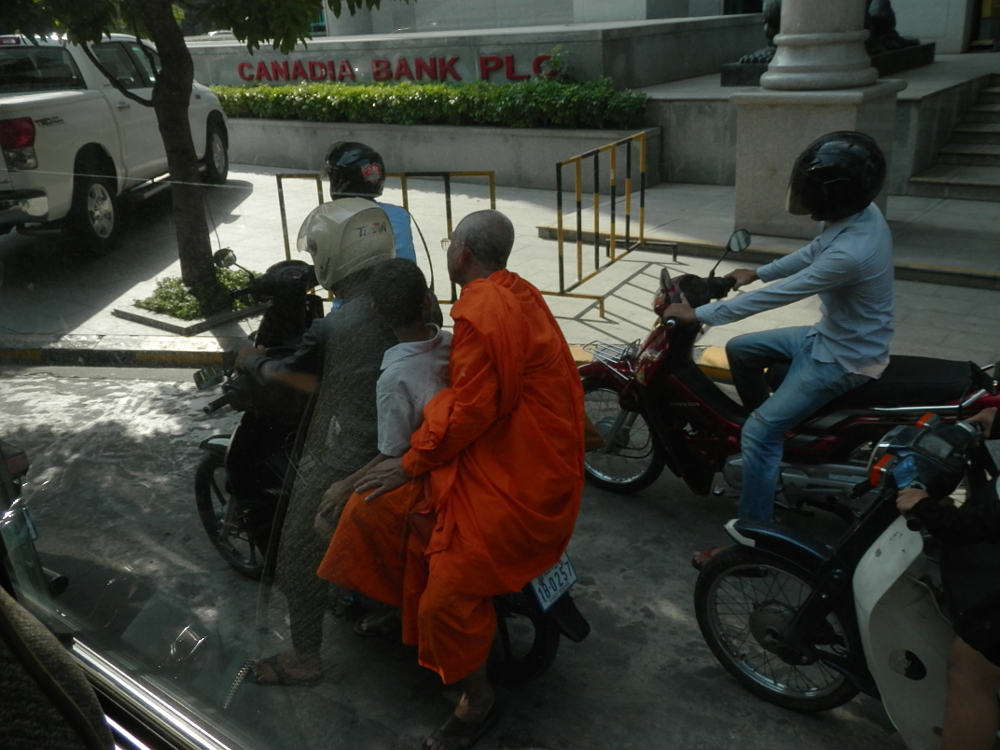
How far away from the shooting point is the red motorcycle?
385 cm

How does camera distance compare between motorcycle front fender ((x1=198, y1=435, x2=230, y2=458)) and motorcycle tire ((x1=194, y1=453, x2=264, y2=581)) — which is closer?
motorcycle tire ((x1=194, y1=453, x2=264, y2=581))

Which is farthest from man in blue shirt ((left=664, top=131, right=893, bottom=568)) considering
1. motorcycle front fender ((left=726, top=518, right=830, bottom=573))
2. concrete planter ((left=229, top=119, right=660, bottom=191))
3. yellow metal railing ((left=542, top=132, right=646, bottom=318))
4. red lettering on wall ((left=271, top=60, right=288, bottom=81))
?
red lettering on wall ((left=271, top=60, right=288, bottom=81))

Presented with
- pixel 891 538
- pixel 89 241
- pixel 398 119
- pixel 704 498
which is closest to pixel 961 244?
pixel 704 498

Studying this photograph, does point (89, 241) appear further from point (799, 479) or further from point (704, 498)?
point (704, 498)

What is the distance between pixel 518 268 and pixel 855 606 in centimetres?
583

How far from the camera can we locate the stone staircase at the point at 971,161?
389 inches

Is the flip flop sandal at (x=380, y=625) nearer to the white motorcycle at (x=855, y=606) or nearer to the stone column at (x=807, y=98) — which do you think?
the white motorcycle at (x=855, y=606)

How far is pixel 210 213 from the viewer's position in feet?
6.38

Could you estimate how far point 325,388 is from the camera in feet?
5.64

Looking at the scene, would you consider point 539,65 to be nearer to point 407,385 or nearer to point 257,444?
point 407,385

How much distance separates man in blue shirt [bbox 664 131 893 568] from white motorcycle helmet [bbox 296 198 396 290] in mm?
2338

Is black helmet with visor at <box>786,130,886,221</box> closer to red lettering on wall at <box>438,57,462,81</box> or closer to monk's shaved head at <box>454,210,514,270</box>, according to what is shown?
monk's shaved head at <box>454,210,514,270</box>

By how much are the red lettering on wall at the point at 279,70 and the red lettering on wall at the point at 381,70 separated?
1709 millimetres

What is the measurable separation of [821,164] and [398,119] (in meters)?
9.55
